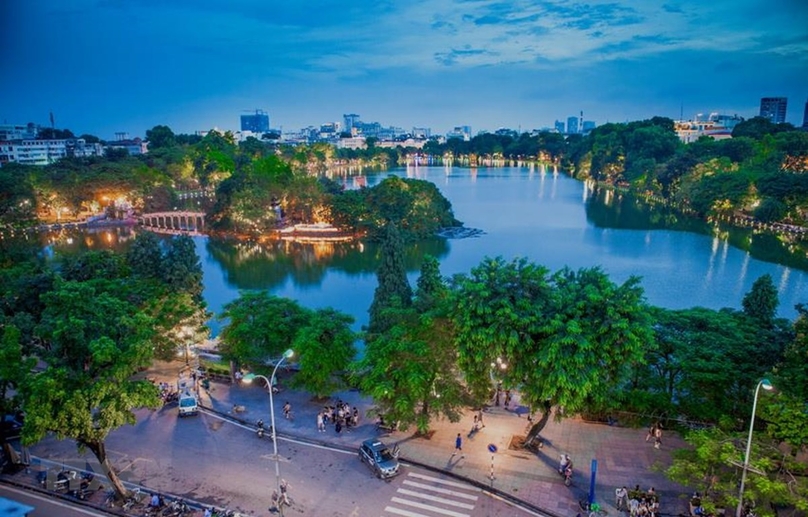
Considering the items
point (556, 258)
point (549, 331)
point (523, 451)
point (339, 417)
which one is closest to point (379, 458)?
point (339, 417)

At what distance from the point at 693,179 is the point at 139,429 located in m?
89.0

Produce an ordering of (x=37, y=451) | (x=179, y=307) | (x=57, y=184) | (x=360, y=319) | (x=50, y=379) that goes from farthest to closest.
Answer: (x=57, y=184), (x=360, y=319), (x=179, y=307), (x=37, y=451), (x=50, y=379)

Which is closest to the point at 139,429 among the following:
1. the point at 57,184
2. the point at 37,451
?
the point at 37,451

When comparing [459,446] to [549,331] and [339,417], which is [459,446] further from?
[549,331]

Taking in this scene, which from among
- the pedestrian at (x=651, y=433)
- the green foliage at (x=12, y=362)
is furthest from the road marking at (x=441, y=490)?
the green foliage at (x=12, y=362)

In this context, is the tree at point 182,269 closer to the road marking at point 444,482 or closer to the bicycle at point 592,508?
the road marking at point 444,482

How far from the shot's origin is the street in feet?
56.6

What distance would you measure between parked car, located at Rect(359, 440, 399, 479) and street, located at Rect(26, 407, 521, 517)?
27 cm

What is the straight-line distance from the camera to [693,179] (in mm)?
85312

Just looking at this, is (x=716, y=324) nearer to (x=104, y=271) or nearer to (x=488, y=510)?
(x=488, y=510)

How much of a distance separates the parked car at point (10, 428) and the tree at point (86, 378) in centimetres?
438

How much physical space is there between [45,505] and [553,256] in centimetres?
5373

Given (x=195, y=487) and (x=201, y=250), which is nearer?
(x=195, y=487)

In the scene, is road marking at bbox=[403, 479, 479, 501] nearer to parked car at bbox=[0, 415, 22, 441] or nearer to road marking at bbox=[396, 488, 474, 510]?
road marking at bbox=[396, 488, 474, 510]
